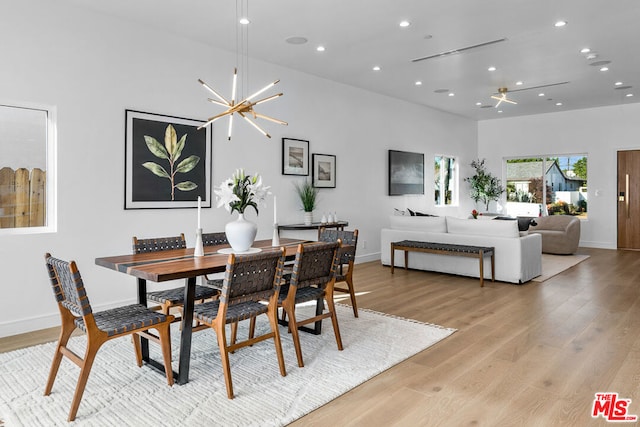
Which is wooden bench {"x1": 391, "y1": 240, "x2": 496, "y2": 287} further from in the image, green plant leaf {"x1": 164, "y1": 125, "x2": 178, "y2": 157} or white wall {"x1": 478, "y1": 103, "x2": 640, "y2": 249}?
white wall {"x1": 478, "y1": 103, "x2": 640, "y2": 249}

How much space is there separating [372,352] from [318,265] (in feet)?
2.59

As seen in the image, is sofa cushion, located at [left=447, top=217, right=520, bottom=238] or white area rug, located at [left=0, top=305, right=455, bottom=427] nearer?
white area rug, located at [left=0, top=305, right=455, bottom=427]

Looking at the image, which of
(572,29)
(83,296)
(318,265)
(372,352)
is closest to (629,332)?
(372,352)

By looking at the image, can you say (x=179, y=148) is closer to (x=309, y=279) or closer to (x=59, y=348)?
(x=309, y=279)

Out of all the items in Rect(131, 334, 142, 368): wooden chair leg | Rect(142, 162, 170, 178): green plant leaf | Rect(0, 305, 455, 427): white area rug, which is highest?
Rect(142, 162, 170, 178): green plant leaf

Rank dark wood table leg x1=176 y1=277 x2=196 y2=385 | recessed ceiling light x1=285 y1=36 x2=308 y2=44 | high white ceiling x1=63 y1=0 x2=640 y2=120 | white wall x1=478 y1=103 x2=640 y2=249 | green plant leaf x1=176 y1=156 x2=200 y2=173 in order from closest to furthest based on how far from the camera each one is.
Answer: dark wood table leg x1=176 y1=277 x2=196 y2=385
high white ceiling x1=63 y1=0 x2=640 y2=120
green plant leaf x1=176 y1=156 x2=200 y2=173
recessed ceiling light x1=285 y1=36 x2=308 y2=44
white wall x1=478 y1=103 x2=640 y2=249

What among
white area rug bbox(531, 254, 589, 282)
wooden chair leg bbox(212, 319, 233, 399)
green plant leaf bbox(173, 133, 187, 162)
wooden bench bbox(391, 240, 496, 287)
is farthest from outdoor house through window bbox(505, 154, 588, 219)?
wooden chair leg bbox(212, 319, 233, 399)

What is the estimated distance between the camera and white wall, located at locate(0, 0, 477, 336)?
12.7 ft

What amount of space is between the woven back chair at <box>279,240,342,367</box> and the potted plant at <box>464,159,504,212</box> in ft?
26.1

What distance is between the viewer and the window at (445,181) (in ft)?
31.7

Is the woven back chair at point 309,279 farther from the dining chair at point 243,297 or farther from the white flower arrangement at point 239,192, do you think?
the white flower arrangement at point 239,192

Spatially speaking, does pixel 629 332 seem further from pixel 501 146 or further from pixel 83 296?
pixel 501 146

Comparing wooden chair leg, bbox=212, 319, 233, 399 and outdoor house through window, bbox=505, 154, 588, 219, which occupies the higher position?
outdoor house through window, bbox=505, 154, 588, 219

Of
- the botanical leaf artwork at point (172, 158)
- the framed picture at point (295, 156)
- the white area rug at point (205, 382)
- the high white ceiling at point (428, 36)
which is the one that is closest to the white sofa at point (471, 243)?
the framed picture at point (295, 156)
